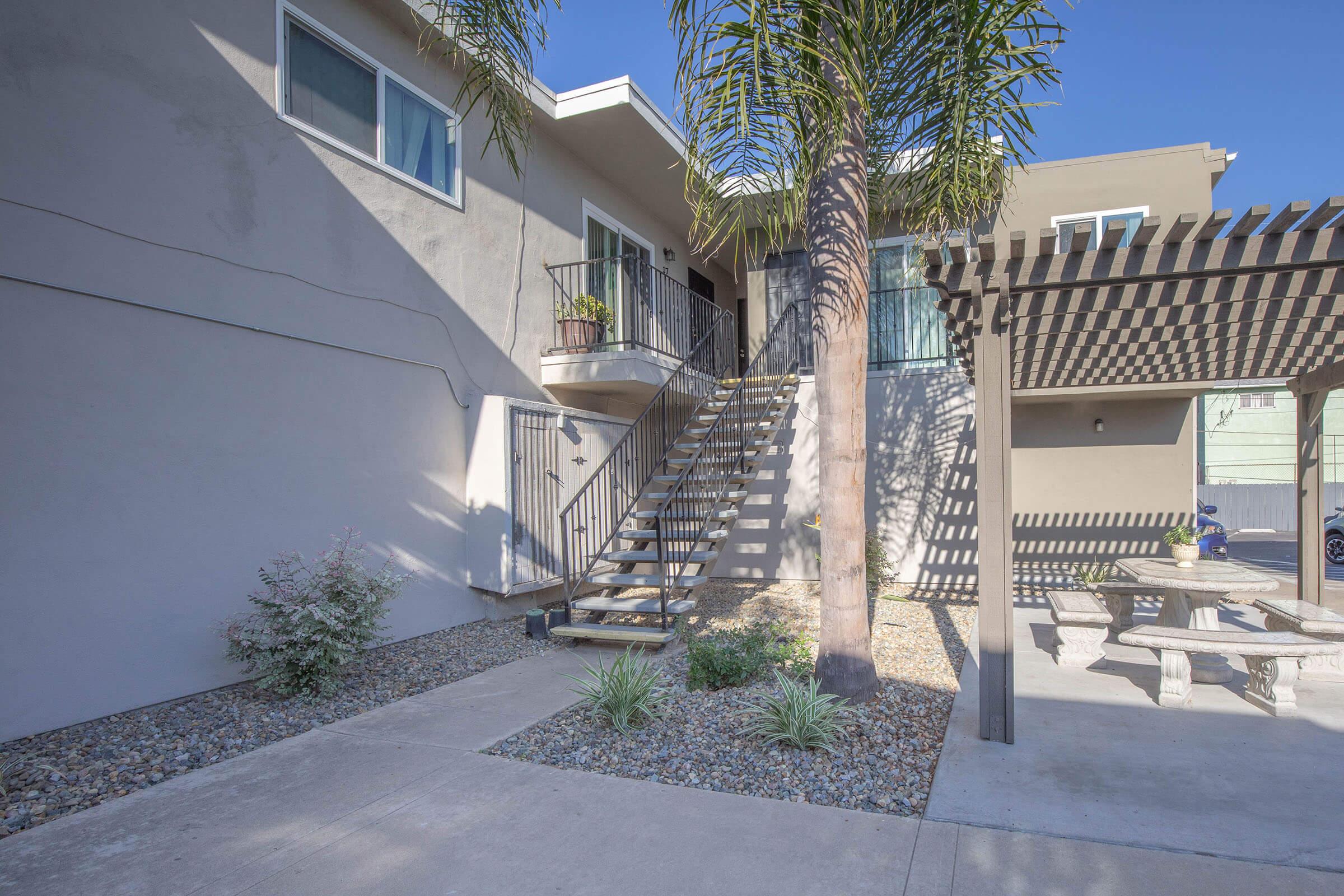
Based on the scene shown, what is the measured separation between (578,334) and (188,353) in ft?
14.5

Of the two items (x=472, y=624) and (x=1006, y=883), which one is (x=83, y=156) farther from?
(x=1006, y=883)

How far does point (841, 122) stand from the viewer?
4.00 meters

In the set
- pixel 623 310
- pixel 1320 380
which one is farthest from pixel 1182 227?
pixel 623 310

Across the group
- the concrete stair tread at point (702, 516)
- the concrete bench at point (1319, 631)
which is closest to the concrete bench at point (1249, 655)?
the concrete bench at point (1319, 631)

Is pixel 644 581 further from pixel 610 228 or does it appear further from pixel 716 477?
pixel 610 228

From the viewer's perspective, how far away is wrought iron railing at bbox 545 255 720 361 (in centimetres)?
872

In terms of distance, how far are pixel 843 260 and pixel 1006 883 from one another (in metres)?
3.32

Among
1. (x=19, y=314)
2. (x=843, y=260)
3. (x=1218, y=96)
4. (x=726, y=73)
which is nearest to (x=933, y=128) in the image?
(x=843, y=260)

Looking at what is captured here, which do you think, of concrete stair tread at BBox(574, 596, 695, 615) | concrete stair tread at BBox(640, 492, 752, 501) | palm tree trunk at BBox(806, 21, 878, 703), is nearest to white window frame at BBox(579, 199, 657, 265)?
concrete stair tread at BBox(640, 492, 752, 501)

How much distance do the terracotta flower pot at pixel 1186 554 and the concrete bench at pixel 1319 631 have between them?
64 cm

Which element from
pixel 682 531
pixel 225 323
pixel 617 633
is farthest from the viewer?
pixel 682 531

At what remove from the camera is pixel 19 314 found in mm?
4039

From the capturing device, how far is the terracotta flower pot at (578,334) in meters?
8.59

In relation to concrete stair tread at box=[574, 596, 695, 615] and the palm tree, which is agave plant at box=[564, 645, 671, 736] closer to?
the palm tree
